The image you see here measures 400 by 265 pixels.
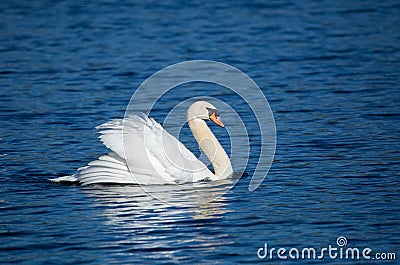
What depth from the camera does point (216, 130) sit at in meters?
14.2

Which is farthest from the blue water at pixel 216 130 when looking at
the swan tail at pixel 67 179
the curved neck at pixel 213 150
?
the curved neck at pixel 213 150

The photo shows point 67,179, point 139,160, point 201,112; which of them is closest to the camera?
point 139,160

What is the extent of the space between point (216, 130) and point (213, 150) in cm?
269

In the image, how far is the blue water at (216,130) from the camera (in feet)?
29.8

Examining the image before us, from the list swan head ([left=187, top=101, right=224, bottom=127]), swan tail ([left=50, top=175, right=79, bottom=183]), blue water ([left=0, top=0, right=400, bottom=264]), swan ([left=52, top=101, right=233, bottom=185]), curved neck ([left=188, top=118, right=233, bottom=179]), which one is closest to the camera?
blue water ([left=0, top=0, right=400, bottom=264])

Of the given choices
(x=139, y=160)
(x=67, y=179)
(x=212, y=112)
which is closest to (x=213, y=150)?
(x=212, y=112)

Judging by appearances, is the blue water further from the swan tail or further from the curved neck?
the curved neck

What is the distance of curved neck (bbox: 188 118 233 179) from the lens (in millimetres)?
11312

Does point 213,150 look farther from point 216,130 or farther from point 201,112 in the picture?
point 216,130

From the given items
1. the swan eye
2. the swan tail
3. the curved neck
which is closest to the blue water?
the swan tail

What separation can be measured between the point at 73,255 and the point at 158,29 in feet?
50.5

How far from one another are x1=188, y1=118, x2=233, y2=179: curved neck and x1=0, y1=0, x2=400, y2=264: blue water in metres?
0.32

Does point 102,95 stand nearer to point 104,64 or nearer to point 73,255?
point 104,64

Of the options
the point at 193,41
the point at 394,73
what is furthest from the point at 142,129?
the point at 193,41
